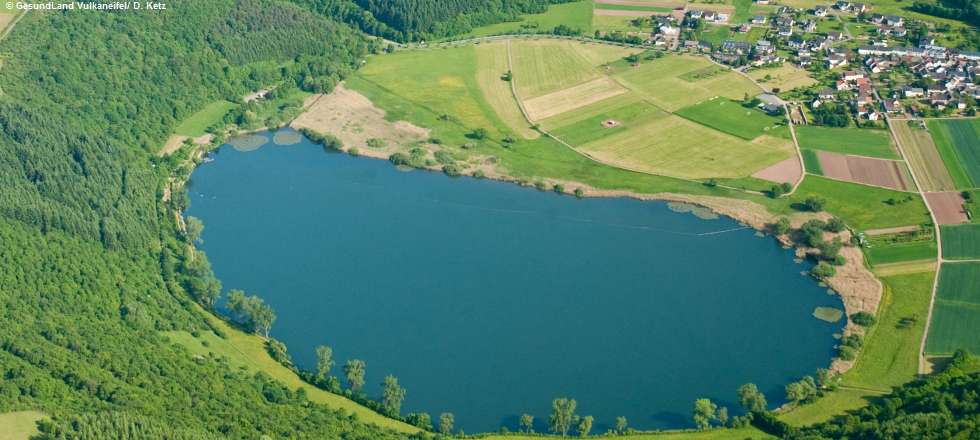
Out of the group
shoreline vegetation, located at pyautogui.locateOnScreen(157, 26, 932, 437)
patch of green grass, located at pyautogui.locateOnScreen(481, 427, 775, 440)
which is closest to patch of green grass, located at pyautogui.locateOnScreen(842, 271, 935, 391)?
shoreline vegetation, located at pyautogui.locateOnScreen(157, 26, 932, 437)

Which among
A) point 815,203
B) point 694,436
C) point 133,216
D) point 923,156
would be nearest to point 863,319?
point 815,203

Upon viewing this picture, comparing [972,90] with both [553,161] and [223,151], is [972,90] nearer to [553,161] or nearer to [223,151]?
[553,161]

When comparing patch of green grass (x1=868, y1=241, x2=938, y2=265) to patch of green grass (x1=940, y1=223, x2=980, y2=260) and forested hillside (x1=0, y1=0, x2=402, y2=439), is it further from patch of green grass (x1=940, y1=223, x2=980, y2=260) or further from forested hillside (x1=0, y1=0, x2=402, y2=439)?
forested hillside (x1=0, y1=0, x2=402, y2=439)

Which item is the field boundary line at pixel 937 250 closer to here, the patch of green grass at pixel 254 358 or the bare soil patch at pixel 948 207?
the bare soil patch at pixel 948 207

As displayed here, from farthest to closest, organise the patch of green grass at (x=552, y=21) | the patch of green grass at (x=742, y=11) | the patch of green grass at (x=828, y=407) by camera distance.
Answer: the patch of green grass at (x=742, y=11), the patch of green grass at (x=552, y=21), the patch of green grass at (x=828, y=407)

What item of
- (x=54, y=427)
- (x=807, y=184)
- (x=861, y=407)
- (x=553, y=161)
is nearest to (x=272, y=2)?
(x=553, y=161)

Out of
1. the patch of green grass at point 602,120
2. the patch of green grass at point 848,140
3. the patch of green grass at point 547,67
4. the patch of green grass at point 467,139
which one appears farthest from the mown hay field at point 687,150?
the patch of green grass at point 547,67
